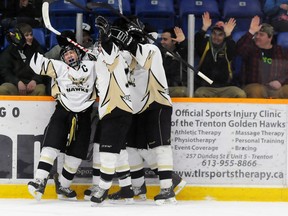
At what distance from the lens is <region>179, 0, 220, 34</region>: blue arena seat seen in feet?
22.3

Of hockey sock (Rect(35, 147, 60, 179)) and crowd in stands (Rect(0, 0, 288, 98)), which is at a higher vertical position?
crowd in stands (Rect(0, 0, 288, 98))

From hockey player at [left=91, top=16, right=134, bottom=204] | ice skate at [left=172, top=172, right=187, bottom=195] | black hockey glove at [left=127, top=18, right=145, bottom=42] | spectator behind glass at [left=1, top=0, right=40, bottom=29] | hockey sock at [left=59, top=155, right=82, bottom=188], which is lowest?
ice skate at [left=172, top=172, right=187, bottom=195]

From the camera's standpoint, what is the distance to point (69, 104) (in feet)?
21.4

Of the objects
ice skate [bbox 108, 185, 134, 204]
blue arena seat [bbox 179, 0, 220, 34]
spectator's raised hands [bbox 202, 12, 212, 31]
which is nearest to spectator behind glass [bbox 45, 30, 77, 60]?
blue arena seat [bbox 179, 0, 220, 34]

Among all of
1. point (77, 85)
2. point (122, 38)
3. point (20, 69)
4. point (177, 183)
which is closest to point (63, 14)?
point (20, 69)

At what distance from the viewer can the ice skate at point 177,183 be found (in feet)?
21.6

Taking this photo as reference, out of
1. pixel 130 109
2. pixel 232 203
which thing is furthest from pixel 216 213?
pixel 130 109

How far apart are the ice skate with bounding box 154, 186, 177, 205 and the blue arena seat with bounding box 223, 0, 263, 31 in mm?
1381

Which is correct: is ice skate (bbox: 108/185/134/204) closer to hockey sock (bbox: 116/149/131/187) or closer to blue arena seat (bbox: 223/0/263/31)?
hockey sock (bbox: 116/149/131/187)

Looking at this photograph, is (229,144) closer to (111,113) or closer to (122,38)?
(111,113)

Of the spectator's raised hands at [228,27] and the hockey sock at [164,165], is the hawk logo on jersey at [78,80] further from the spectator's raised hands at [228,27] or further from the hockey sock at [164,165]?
the spectator's raised hands at [228,27]

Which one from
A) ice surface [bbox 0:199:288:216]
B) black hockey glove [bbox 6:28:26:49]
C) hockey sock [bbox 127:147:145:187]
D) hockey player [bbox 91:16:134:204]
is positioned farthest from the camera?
black hockey glove [bbox 6:28:26:49]

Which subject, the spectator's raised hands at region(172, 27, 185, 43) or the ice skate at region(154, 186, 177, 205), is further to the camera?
the spectator's raised hands at region(172, 27, 185, 43)

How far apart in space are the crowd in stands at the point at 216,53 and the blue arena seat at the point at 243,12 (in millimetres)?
24
